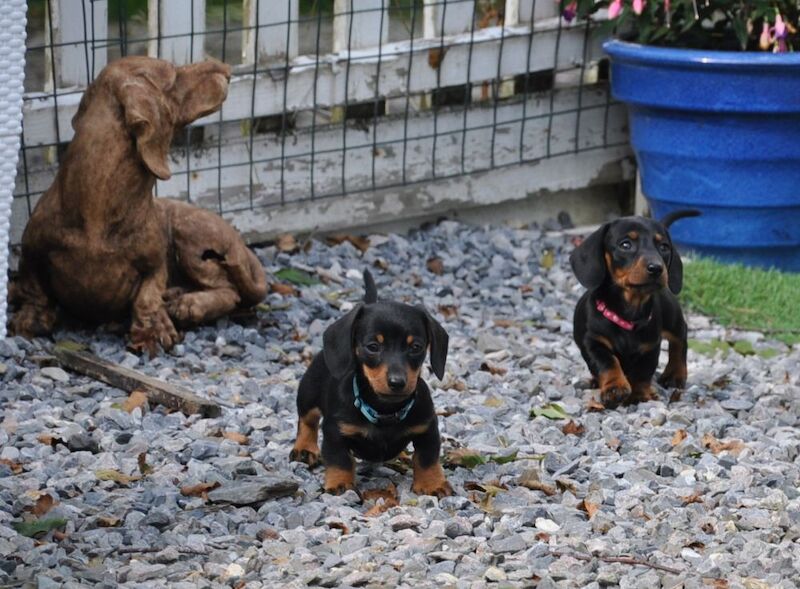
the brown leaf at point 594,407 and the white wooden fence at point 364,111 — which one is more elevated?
the white wooden fence at point 364,111

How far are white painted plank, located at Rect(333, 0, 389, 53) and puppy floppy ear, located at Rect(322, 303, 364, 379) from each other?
9.21 ft

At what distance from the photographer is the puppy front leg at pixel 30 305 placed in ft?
17.7

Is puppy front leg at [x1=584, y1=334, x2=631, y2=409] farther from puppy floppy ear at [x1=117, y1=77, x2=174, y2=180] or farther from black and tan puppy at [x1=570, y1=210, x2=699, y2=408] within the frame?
puppy floppy ear at [x1=117, y1=77, x2=174, y2=180]

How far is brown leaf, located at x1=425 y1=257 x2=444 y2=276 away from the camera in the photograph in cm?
671

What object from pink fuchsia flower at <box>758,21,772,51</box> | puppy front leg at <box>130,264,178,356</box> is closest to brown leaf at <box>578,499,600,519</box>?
puppy front leg at <box>130,264,178,356</box>

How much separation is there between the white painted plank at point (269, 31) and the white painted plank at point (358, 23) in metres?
0.25

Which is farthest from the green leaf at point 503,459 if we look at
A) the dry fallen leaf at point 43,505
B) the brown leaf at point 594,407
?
the dry fallen leaf at point 43,505

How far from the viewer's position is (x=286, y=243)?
666cm

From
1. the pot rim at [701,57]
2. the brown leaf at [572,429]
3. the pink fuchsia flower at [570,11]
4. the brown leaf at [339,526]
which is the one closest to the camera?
the brown leaf at [339,526]

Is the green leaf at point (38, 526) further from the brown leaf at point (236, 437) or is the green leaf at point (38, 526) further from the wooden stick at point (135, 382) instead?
the wooden stick at point (135, 382)

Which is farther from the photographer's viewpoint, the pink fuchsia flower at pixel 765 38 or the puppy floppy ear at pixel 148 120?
the pink fuchsia flower at pixel 765 38

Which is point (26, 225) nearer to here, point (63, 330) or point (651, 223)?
point (63, 330)

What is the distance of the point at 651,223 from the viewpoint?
199 inches

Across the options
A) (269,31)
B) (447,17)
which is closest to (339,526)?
(269,31)
